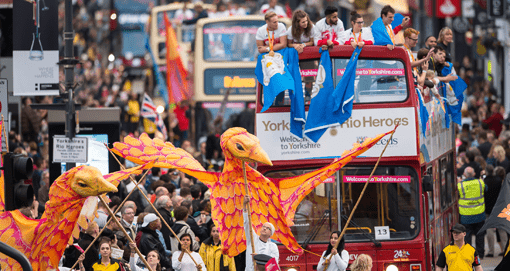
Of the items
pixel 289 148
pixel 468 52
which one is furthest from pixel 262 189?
pixel 468 52

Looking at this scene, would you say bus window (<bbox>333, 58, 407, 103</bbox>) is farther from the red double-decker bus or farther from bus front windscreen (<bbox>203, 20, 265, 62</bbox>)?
bus front windscreen (<bbox>203, 20, 265, 62</bbox>)

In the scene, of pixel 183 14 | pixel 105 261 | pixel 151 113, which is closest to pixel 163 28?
pixel 183 14

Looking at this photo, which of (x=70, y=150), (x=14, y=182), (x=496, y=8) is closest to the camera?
(x=14, y=182)

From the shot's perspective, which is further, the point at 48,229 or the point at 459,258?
the point at 459,258

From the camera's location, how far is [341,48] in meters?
12.0

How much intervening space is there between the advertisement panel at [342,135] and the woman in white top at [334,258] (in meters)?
1.34

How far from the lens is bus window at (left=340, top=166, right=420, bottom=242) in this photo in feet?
37.8

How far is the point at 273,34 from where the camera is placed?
12.0 m

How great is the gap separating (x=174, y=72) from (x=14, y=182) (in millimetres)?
18431

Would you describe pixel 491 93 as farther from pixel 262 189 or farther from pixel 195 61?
pixel 262 189

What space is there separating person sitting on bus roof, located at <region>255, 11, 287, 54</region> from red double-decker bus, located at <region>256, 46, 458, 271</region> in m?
0.34

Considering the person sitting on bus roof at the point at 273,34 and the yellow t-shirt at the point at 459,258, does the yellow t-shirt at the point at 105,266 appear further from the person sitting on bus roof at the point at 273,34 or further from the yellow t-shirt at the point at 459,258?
the yellow t-shirt at the point at 459,258

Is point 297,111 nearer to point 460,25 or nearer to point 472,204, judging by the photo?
point 472,204

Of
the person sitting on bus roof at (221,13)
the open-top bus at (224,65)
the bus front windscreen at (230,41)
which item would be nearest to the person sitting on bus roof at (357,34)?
the open-top bus at (224,65)
